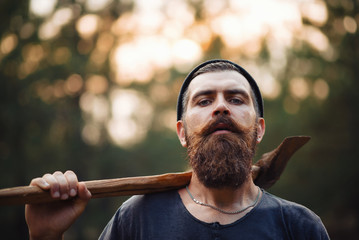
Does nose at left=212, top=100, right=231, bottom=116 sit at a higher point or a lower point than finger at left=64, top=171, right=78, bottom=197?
higher

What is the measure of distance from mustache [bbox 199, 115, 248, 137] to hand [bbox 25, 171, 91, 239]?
915 mm

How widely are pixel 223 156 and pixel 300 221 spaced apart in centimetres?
66

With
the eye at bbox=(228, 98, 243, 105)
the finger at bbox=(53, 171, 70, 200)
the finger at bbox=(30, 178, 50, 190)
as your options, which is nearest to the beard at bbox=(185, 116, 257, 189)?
the eye at bbox=(228, 98, 243, 105)

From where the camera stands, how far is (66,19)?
14758mm

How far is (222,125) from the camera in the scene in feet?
7.91

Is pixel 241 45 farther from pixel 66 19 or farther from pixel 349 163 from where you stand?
pixel 66 19

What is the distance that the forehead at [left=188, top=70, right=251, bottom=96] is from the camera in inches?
100

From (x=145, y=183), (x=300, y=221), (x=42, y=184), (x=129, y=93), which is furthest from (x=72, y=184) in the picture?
(x=129, y=93)

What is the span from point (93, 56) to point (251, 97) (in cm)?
1378

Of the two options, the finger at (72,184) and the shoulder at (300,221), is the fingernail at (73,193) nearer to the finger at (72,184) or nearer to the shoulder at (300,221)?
the finger at (72,184)

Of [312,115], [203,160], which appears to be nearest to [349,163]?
[312,115]

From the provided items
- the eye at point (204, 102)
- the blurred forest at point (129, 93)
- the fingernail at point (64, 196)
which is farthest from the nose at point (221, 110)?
the blurred forest at point (129, 93)

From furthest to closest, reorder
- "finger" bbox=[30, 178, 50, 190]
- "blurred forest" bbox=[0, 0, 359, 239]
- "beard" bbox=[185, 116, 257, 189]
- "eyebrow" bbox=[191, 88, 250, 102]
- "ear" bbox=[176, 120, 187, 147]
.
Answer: "blurred forest" bbox=[0, 0, 359, 239], "ear" bbox=[176, 120, 187, 147], "eyebrow" bbox=[191, 88, 250, 102], "beard" bbox=[185, 116, 257, 189], "finger" bbox=[30, 178, 50, 190]

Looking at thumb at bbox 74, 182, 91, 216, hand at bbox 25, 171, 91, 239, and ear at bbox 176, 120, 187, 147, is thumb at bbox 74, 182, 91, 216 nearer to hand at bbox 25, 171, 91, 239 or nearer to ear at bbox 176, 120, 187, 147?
hand at bbox 25, 171, 91, 239
